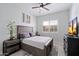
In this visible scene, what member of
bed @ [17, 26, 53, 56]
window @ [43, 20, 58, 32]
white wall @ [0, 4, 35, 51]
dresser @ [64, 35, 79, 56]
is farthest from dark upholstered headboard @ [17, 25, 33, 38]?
dresser @ [64, 35, 79, 56]

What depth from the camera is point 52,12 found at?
2531mm

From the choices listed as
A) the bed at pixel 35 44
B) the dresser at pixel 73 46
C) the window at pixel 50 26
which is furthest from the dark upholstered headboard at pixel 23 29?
the dresser at pixel 73 46

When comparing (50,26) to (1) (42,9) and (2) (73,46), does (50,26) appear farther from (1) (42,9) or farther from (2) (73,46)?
(2) (73,46)

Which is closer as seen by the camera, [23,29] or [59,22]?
[59,22]

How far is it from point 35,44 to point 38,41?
126mm

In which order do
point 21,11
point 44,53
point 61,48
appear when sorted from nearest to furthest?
point 44,53
point 21,11
point 61,48

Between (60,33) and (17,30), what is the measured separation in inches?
52.5

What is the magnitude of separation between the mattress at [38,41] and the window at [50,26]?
28 centimetres

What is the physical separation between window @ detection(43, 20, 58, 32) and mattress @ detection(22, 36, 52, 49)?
281 mm

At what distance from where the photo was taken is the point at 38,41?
233cm

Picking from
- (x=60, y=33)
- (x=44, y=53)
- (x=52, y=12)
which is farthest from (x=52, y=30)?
(x=44, y=53)

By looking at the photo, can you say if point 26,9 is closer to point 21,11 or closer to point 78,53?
point 21,11

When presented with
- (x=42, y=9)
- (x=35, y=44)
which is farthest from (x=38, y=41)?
(x=42, y=9)

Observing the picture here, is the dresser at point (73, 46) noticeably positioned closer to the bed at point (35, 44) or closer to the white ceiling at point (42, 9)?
the bed at point (35, 44)
